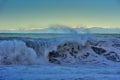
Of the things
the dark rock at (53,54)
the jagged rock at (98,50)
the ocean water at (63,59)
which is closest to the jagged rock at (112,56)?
the ocean water at (63,59)

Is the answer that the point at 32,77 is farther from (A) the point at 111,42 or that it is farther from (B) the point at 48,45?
(A) the point at 111,42

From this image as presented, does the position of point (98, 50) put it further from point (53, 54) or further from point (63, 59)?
point (63, 59)

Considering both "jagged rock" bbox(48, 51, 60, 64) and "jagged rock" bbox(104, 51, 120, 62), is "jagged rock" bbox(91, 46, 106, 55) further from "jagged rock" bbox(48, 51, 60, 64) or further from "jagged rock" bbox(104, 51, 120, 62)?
"jagged rock" bbox(48, 51, 60, 64)

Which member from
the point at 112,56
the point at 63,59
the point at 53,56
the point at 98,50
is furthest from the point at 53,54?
the point at 112,56

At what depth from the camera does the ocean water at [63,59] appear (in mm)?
8234

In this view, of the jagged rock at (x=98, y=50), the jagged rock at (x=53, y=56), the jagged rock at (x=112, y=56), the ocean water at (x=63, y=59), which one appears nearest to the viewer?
the ocean water at (x=63, y=59)

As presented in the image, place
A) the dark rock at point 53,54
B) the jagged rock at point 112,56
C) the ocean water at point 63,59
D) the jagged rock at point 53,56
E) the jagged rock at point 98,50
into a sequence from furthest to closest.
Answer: the jagged rock at point 98,50
the dark rock at point 53,54
the jagged rock at point 112,56
the jagged rock at point 53,56
the ocean water at point 63,59

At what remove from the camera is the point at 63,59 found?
14.5 meters

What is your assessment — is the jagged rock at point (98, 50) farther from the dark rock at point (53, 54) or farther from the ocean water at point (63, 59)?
the dark rock at point (53, 54)

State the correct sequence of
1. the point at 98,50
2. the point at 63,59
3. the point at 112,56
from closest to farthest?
1. the point at 63,59
2. the point at 112,56
3. the point at 98,50

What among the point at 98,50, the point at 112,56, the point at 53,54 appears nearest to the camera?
the point at 112,56

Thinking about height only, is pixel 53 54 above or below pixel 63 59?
above

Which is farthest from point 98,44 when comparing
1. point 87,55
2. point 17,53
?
point 17,53

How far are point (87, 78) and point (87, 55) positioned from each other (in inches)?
296
